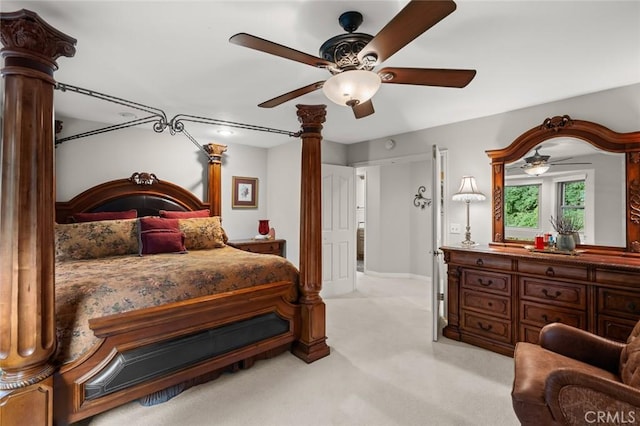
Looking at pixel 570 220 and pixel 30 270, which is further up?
pixel 570 220

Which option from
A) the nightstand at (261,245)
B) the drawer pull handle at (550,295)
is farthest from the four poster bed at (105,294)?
the drawer pull handle at (550,295)

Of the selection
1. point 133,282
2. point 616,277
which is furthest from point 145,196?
point 616,277

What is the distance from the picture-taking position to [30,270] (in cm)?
159

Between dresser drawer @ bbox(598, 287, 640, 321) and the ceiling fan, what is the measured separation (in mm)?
2045

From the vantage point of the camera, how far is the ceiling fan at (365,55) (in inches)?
51.9

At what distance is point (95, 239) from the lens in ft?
10.1

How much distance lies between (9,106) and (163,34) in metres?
0.89

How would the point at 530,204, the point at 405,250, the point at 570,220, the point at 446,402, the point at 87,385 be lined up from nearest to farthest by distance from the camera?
the point at 87,385 < the point at 446,402 < the point at 570,220 < the point at 530,204 < the point at 405,250

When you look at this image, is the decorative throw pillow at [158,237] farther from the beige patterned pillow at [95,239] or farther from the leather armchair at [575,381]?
the leather armchair at [575,381]

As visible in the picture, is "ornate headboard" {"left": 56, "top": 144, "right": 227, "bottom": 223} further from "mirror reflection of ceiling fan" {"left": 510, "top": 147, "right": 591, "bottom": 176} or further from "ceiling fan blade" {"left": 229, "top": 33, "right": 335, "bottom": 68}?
"mirror reflection of ceiling fan" {"left": 510, "top": 147, "right": 591, "bottom": 176}

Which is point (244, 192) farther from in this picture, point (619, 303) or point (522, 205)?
point (619, 303)

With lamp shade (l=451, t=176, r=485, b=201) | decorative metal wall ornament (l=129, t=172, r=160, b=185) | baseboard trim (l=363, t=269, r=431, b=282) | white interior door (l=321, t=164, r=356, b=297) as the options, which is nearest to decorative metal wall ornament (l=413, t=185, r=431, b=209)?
baseboard trim (l=363, t=269, r=431, b=282)

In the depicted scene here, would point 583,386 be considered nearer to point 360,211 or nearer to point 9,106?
point 9,106

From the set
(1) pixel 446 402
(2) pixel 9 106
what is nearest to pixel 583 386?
(1) pixel 446 402
